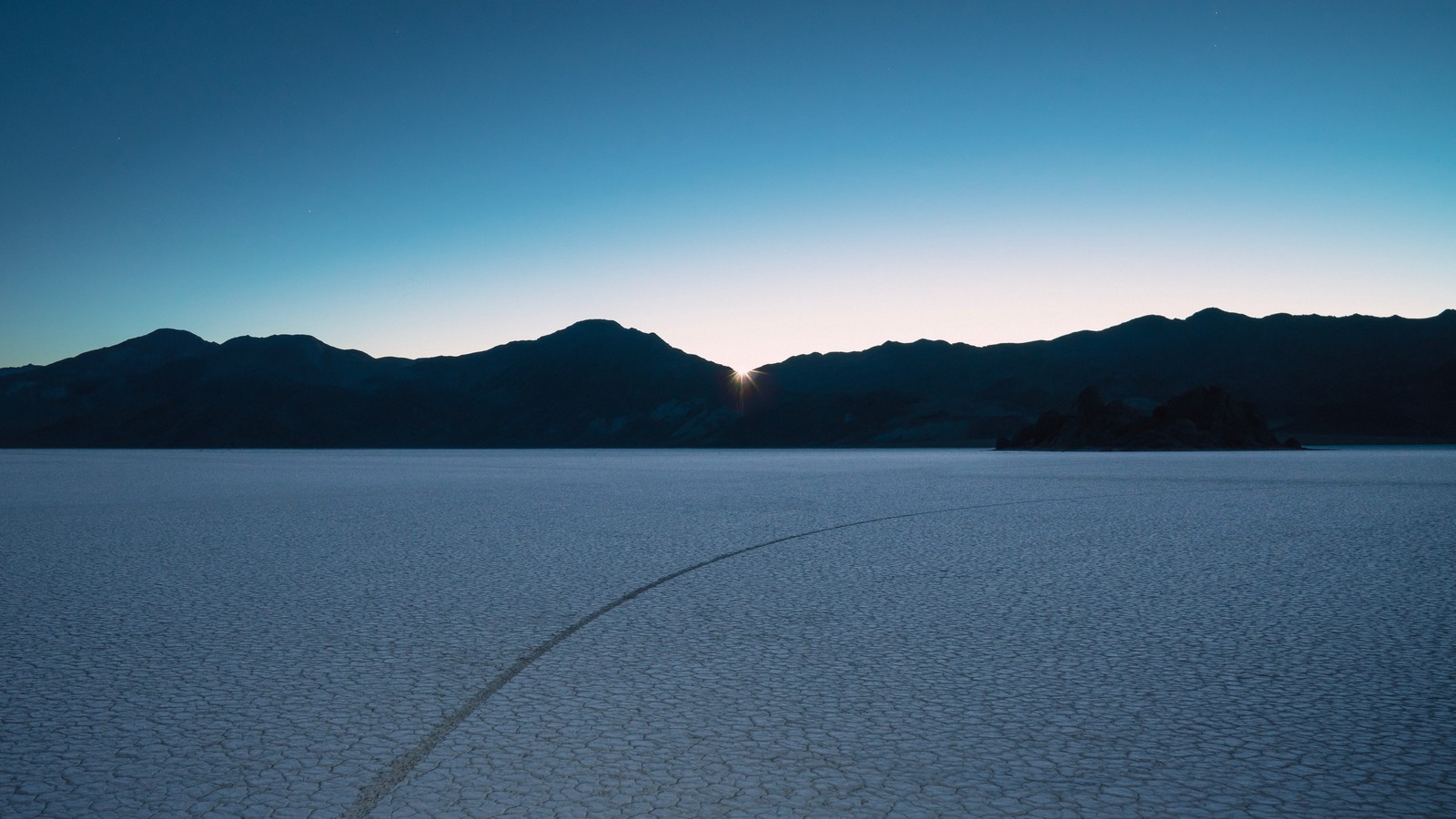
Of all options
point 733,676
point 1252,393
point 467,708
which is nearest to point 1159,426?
point 733,676

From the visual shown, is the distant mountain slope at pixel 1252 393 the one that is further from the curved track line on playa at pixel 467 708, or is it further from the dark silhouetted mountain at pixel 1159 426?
the curved track line on playa at pixel 467 708

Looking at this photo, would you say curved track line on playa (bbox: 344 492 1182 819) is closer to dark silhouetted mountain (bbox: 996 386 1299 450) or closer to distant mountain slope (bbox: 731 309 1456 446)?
dark silhouetted mountain (bbox: 996 386 1299 450)

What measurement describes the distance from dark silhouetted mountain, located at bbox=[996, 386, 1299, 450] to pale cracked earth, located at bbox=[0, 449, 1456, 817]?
71.0 meters

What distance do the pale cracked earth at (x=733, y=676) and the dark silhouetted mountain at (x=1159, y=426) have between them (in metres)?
71.0

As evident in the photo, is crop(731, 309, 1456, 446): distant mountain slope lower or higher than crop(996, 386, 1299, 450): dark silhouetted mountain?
higher

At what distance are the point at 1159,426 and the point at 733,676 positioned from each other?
277 feet

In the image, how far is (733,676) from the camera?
602 cm

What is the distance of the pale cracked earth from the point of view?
4188 millimetres

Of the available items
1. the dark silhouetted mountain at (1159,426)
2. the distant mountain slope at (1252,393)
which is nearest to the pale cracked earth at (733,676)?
the dark silhouetted mountain at (1159,426)

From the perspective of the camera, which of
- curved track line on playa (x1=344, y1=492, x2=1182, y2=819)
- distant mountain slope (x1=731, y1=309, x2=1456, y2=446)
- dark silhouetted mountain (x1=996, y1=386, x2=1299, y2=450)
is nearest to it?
curved track line on playa (x1=344, y1=492, x2=1182, y2=819)

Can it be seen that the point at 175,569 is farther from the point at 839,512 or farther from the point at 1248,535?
the point at 1248,535

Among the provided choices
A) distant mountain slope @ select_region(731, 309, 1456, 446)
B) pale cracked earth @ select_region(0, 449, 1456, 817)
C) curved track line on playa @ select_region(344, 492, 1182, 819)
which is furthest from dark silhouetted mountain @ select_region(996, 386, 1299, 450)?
curved track line on playa @ select_region(344, 492, 1182, 819)

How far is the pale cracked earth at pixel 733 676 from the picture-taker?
419 cm

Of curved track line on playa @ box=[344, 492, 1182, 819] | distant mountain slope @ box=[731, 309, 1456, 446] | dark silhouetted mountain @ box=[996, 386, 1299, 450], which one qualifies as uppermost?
distant mountain slope @ box=[731, 309, 1456, 446]
